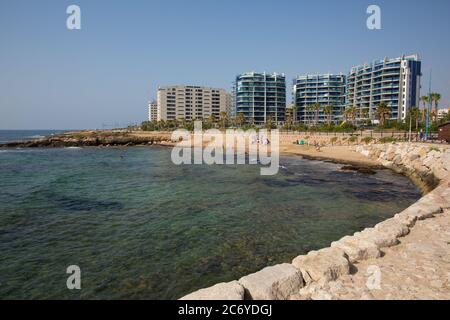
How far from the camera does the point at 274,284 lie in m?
6.02

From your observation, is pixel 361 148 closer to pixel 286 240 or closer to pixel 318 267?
pixel 286 240

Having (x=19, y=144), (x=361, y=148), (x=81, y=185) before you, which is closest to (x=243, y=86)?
(x=19, y=144)

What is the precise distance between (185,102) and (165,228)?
174 metres

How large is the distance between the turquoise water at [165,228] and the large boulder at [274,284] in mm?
2989

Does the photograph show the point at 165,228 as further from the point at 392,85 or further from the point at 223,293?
the point at 392,85

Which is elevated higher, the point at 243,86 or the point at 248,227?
the point at 243,86

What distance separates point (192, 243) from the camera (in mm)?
12109

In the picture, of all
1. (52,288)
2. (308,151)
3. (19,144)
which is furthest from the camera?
(19,144)

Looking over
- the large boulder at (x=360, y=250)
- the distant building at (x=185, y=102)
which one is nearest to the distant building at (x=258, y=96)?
the distant building at (x=185, y=102)

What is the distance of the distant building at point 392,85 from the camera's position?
11919 cm

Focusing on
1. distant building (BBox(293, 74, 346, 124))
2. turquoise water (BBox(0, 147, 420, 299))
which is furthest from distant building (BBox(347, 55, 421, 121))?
turquoise water (BBox(0, 147, 420, 299))

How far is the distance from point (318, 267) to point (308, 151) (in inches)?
1960

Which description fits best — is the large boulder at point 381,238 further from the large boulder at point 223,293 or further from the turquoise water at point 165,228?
the large boulder at point 223,293

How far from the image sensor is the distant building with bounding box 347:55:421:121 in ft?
391
